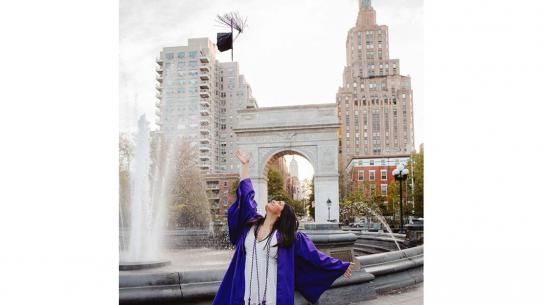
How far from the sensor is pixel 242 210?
282 cm

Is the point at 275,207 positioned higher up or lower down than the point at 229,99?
lower down

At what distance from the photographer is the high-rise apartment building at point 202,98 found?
163 ft

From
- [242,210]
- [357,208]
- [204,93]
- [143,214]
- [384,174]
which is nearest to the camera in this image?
[242,210]

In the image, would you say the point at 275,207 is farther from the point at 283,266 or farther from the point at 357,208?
the point at 357,208

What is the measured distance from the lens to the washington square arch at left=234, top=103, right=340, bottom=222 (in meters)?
22.4

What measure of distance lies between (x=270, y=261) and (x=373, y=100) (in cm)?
6891

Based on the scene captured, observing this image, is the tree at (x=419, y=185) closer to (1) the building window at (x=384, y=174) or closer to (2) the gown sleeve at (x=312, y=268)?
(1) the building window at (x=384, y=174)

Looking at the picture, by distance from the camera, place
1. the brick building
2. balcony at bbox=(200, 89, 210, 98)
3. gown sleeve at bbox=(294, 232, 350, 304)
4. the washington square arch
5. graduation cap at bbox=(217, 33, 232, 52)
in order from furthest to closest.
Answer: balcony at bbox=(200, 89, 210, 98) → the brick building → the washington square arch → graduation cap at bbox=(217, 33, 232, 52) → gown sleeve at bbox=(294, 232, 350, 304)

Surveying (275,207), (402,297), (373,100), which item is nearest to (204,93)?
(373,100)

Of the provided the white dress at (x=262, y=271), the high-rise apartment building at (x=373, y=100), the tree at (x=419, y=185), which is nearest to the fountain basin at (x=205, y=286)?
the white dress at (x=262, y=271)

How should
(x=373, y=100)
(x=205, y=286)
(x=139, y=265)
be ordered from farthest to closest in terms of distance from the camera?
(x=373, y=100) → (x=139, y=265) → (x=205, y=286)

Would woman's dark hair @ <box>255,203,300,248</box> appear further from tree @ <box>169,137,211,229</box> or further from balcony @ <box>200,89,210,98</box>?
balcony @ <box>200,89,210,98</box>

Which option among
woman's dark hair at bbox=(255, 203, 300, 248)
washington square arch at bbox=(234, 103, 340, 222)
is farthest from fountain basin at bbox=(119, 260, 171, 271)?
washington square arch at bbox=(234, 103, 340, 222)

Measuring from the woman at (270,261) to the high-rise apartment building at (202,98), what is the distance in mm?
41194
